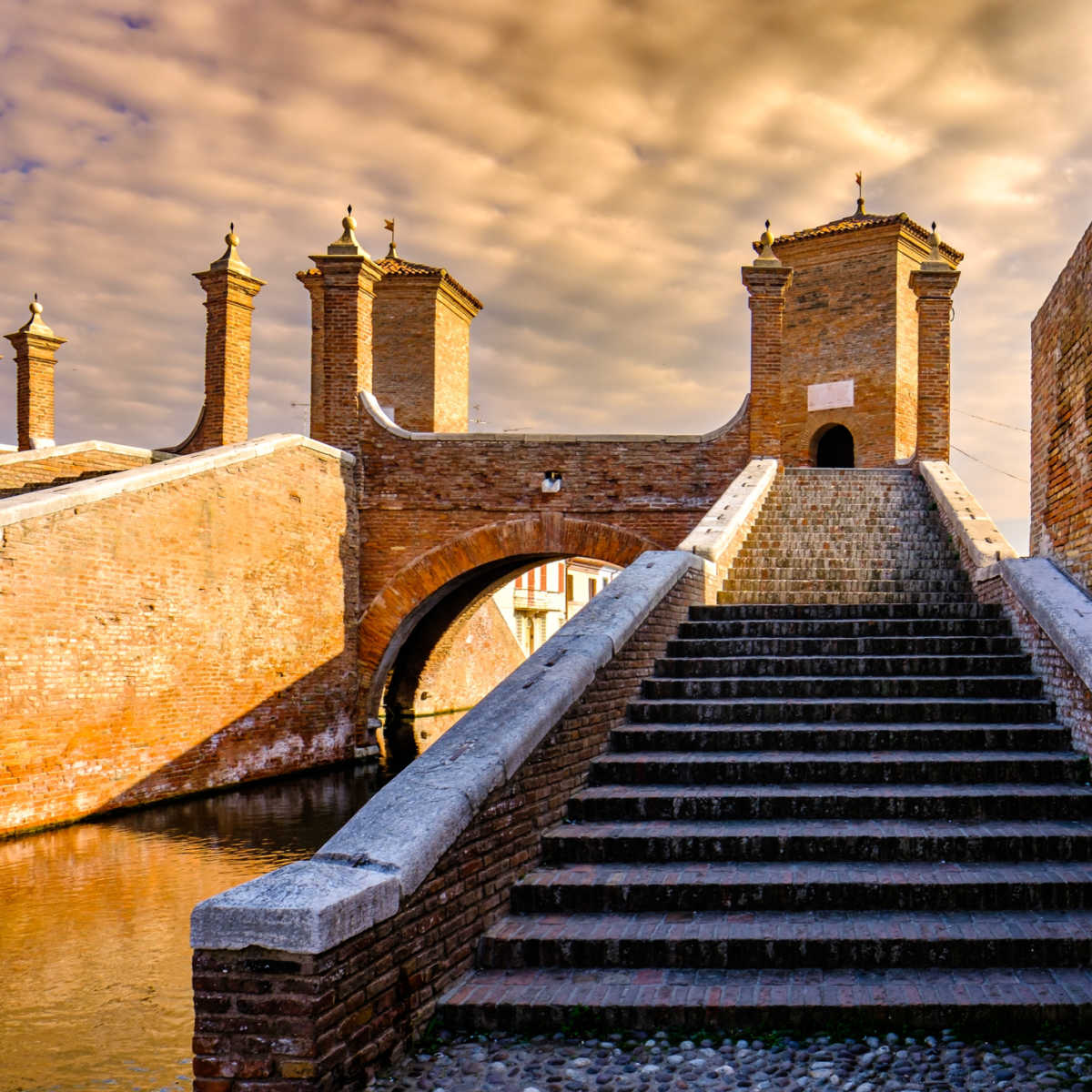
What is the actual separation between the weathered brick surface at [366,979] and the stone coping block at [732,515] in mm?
4034

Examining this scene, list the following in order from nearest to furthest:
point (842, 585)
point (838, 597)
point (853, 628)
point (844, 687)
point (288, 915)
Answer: point (288, 915) < point (844, 687) < point (853, 628) < point (838, 597) < point (842, 585)

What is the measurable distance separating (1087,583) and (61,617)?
855cm

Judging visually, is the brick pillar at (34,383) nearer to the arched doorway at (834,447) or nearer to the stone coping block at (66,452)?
the stone coping block at (66,452)

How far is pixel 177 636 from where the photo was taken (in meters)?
11.4

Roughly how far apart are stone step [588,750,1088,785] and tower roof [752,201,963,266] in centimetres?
1839

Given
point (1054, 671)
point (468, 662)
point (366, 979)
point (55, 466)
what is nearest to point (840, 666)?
point (1054, 671)

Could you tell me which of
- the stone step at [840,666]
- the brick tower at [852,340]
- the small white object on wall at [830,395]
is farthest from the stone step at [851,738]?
the small white object on wall at [830,395]

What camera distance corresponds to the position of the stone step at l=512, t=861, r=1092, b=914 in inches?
163

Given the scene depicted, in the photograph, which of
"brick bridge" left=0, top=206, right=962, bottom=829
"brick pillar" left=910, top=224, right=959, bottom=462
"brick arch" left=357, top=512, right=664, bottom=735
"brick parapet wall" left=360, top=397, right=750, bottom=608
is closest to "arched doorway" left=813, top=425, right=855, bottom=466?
"brick bridge" left=0, top=206, right=962, bottom=829

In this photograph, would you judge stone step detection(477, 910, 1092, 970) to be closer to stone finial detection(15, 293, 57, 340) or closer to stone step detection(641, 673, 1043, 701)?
stone step detection(641, 673, 1043, 701)

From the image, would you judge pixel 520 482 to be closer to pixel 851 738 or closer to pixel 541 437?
pixel 541 437

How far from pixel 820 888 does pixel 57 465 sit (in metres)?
12.5

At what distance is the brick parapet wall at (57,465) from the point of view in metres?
13.0

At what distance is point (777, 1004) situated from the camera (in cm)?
352
